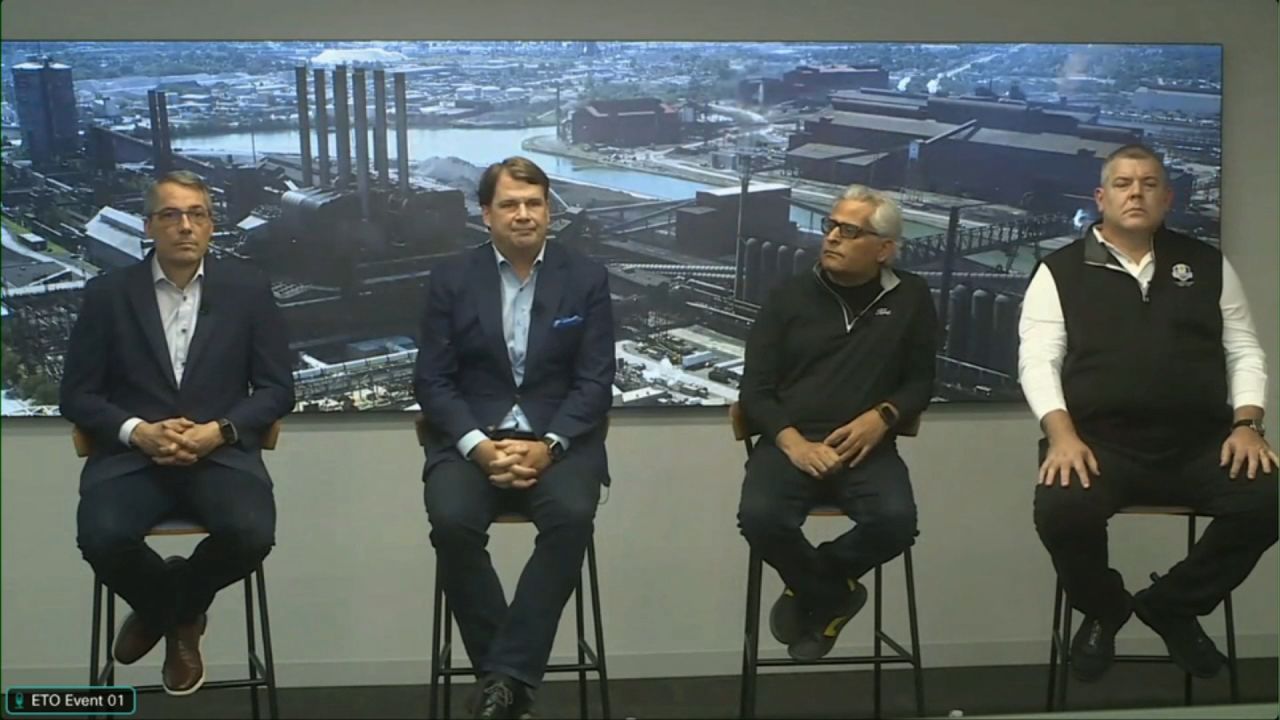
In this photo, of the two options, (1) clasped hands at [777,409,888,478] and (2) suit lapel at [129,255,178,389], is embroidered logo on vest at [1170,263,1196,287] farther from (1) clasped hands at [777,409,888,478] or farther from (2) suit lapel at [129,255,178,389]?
(2) suit lapel at [129,255,178,389]

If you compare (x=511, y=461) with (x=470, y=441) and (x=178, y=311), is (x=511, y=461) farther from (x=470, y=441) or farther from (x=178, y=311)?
(x=178, y=311)

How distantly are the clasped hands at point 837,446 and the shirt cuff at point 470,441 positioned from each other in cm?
76

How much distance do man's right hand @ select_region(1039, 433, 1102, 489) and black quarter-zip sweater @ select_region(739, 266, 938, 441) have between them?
1.10 feet

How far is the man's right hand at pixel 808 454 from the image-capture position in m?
3.09

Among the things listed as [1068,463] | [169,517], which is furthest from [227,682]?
[1068,463]

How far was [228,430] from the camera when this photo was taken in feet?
10.1

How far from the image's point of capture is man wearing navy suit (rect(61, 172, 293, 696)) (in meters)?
3.00

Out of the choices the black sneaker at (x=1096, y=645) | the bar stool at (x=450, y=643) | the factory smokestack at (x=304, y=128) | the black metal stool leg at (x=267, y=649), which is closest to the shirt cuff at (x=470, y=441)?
the bar stool at (x=450, y=643)

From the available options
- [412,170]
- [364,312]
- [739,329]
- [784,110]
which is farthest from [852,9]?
[364,312]

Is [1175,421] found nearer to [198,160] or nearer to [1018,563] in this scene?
[1018,563]

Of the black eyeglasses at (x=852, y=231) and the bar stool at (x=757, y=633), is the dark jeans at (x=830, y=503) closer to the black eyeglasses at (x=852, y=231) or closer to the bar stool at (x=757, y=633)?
the bar stool at (x=757, y=633)

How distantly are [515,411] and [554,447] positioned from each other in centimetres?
16

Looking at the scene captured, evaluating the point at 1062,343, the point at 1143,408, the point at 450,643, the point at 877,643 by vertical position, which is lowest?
the point at 877,643

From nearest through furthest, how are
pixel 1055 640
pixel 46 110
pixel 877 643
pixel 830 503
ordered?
pixel 830 503 → pixel 1055 640 → pixel 877 643 → pixel 46 110
